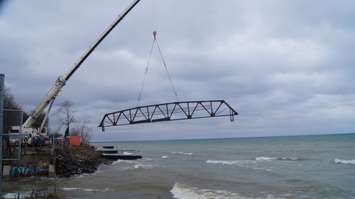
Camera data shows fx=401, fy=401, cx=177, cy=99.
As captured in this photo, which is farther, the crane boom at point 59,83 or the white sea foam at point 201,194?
the crane boom at point 59,83

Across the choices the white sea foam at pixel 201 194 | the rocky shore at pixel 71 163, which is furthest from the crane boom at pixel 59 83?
the white sea foam at pixel 201 194

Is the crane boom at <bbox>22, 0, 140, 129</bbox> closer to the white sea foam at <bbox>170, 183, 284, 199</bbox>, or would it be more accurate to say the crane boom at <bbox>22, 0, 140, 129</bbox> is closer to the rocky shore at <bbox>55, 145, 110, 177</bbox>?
the rocky shore at <bbox>55, 145, 110, 177</bbox>

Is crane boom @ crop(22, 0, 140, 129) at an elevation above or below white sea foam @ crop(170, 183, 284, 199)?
above

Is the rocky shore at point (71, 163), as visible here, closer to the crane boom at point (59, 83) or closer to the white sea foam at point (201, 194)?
the crane boom at point (59, 83)

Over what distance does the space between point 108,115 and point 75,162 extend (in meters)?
9.39

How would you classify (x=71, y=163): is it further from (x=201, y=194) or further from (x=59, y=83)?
(x=201, y=194)

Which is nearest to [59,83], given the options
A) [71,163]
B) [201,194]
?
[71,163]

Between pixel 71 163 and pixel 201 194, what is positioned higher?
pixel 71 163

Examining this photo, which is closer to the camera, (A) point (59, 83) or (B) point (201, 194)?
(B) point (201, 194)

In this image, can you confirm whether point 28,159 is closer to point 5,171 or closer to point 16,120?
point 5,171

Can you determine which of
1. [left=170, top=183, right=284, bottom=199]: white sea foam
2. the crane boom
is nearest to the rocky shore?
Answer: the crane boom

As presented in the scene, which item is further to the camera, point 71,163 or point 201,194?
point 71,163

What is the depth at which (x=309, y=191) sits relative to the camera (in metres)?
29.2

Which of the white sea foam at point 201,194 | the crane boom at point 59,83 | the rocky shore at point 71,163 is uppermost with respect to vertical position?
the crane boom at point 59,83
